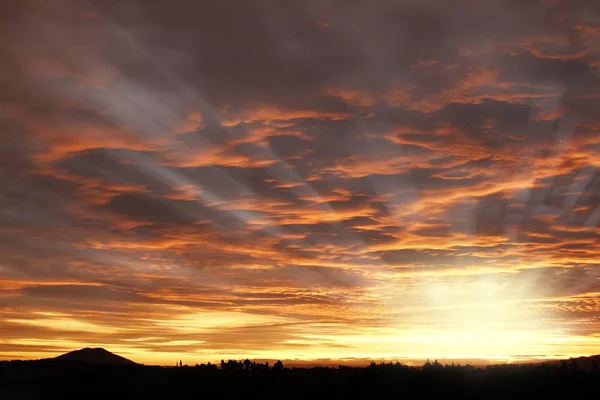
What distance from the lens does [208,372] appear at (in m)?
66.8

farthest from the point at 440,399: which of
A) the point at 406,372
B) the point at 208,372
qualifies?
the point at 208,372

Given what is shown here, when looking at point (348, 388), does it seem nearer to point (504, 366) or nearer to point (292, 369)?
point (292, 369)

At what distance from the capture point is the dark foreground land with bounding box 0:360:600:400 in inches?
2288

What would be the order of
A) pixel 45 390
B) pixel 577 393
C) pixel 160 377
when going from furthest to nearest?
pixel 160 377 → pixel 45 390 → pixel 577 393

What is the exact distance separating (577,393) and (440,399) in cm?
1162

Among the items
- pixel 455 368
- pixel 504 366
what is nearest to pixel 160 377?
pixel 455 368

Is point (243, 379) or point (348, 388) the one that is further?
point (243, 379)

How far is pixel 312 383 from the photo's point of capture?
61688mm

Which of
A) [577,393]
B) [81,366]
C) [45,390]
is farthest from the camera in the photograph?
[81,366]

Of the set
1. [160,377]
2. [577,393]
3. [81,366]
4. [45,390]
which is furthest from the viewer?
[81,366]

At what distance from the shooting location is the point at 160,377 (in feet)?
212

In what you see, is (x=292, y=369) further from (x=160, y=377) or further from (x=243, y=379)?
(x=160, y=377)

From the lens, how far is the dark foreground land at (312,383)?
191ft

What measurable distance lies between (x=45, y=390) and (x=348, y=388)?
27832 millimetres
